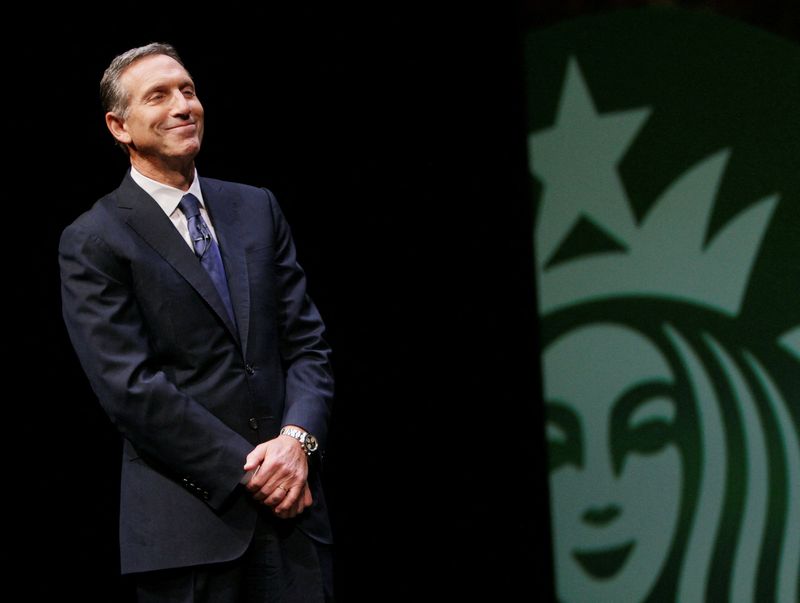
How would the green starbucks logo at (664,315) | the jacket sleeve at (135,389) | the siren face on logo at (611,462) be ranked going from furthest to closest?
the siren face on logo at (611,462) < the green starbucks logo at (664,315) < the jacket sleeve at (135,389)

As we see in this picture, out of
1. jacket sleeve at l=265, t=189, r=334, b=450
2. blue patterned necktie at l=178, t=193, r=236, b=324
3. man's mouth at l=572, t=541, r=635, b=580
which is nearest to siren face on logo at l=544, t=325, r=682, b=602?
man's mouth at l=572, t=541, r=635, b=580

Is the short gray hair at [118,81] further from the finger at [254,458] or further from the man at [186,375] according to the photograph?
the finger at [254,458]

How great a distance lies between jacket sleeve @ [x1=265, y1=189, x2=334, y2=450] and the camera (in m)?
2.06

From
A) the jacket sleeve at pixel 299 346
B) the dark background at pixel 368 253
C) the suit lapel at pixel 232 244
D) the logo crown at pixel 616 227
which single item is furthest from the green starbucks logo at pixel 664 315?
the suit lapel at pixel 232 244

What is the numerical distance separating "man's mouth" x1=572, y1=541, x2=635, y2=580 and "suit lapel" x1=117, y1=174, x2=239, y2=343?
203cm

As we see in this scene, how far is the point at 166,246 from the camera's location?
1.97m

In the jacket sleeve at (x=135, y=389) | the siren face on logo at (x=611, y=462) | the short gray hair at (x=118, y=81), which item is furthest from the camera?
the siren face on logo at (x=611, y=462)

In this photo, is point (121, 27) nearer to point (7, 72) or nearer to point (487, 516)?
point (7, 72)

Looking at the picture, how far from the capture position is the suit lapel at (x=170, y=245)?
77.3 inches

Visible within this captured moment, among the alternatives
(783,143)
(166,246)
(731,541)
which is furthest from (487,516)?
(166,246)

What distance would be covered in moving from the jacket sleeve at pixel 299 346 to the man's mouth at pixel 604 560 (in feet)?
5.86

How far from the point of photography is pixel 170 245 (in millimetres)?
1972

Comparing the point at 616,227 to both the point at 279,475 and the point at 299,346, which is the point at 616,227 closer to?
the point at 299,346

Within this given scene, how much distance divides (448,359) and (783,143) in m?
1.18
